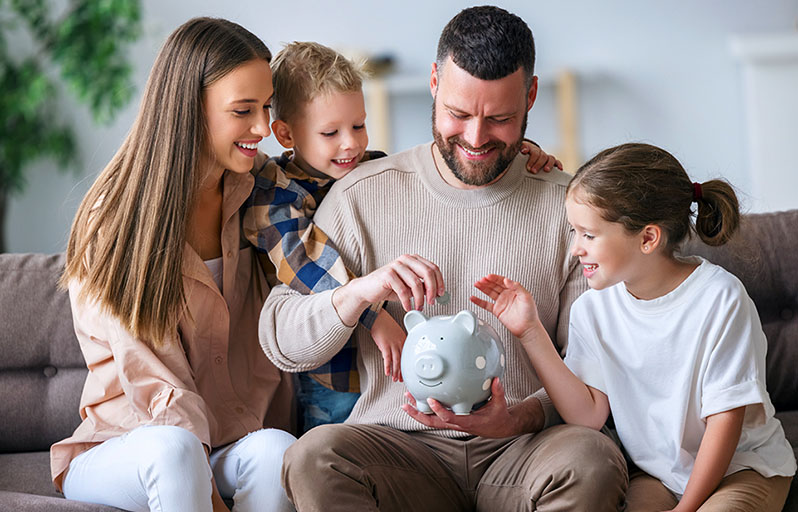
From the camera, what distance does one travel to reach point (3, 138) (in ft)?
15.5

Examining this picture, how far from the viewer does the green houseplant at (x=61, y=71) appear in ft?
15.4

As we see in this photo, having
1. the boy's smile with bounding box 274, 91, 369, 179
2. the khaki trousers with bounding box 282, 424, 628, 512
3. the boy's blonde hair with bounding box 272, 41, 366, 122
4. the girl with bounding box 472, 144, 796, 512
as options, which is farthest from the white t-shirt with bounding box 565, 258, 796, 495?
the boy's blonde hair with bounding box 272, 41, 366, 122

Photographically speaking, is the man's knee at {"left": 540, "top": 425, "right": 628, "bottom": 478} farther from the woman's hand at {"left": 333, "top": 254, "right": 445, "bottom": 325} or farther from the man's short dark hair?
the man's short dark hair

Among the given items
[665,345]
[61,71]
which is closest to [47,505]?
[665,345]

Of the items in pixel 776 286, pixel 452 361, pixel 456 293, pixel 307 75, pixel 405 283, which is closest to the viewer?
pixel 452 361

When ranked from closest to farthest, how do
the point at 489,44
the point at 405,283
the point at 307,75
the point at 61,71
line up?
the point at 405,283, the point at 489,44, the point at 307,75, the point at 61,71

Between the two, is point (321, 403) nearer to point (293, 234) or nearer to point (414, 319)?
point (293, 234)

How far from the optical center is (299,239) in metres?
1.80

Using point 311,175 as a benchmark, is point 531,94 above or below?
above

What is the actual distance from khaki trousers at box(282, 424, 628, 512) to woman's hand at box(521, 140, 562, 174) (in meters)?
0.55

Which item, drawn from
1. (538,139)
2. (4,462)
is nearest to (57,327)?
(4,462)

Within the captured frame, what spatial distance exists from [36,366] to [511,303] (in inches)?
45.6

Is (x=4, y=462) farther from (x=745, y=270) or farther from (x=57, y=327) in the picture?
(x=745, y=270)

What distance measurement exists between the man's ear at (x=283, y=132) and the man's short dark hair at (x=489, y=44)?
40cm
